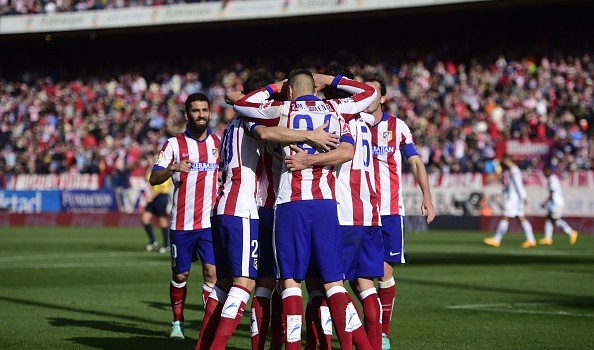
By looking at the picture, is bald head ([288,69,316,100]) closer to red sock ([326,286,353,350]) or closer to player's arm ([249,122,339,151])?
player's arm ([249,122,339,151])

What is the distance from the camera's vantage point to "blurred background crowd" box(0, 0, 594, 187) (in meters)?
38.1

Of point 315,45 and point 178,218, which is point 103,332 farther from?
point 315,45

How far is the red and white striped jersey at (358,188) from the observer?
29.6ft

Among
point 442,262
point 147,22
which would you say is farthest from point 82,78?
point 442,262

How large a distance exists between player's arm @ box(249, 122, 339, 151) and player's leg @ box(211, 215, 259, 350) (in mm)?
866

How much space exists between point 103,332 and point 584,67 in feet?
104

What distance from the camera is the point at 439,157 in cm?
3853

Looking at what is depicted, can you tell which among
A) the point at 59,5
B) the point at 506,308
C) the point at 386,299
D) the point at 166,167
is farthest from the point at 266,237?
the point at 59,5

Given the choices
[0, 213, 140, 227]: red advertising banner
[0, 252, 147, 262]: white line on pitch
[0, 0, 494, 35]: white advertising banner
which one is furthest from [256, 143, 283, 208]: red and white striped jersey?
[0, 0, 494, 35]: white advertising banner

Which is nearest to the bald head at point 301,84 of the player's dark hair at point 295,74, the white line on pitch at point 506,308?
the player's dark hair at point 295,74

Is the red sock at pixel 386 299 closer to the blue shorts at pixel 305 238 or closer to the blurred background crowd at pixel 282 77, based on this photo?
the blue shorts at pixel 305 238

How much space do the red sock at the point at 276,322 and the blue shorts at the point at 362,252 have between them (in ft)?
2.58

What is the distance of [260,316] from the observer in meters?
8.78

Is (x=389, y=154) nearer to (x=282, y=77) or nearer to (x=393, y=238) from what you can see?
(x=393, y=238)
